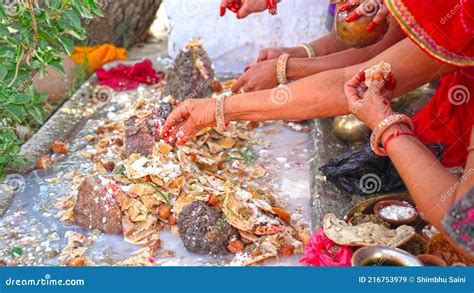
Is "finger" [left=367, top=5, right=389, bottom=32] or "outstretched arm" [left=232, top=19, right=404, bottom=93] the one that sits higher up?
"finger" [left=367, top=5, right=389, bottom=32]

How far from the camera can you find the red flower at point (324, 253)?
8.25 ft

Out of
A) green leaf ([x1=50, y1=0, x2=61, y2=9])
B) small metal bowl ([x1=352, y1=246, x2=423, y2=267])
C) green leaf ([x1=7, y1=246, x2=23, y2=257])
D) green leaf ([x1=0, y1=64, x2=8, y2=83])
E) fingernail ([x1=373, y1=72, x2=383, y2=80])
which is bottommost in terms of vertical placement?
green leaf ([x1=7, y1=246, x2=23, y2=257])

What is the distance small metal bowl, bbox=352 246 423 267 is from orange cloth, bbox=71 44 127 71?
131 inches

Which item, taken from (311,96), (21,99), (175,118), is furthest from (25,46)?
(311,96)

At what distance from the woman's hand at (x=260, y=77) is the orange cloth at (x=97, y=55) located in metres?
1.96

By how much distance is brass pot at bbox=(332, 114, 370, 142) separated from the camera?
3.77 meters

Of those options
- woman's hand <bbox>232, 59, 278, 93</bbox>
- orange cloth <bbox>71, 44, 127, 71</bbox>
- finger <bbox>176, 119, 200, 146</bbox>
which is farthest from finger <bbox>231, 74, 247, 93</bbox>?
orange cloth <bbox>71, 44, 127, 71</bbox>

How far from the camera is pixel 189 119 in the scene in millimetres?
3025

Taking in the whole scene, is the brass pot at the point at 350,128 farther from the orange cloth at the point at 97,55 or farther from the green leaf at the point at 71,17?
the orange cloth at the point at 97,55

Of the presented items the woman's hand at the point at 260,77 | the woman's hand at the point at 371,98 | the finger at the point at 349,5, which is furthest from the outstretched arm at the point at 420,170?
the woman's hand at the point at 260,77

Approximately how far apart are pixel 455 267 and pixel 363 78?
0.83 meters

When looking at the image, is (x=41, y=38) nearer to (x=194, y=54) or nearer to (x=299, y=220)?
(x=194, y=54)

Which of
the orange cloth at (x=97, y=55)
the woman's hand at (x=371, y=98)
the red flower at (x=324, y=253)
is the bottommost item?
the red flower at (x=324, y=253)

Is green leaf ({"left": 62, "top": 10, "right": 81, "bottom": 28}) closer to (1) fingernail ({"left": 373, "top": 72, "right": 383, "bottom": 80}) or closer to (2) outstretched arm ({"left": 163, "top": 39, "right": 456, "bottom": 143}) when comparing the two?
(2) outstretched arm ({"left": 163, "top": 39, "right": 456, "bottom": 143})
